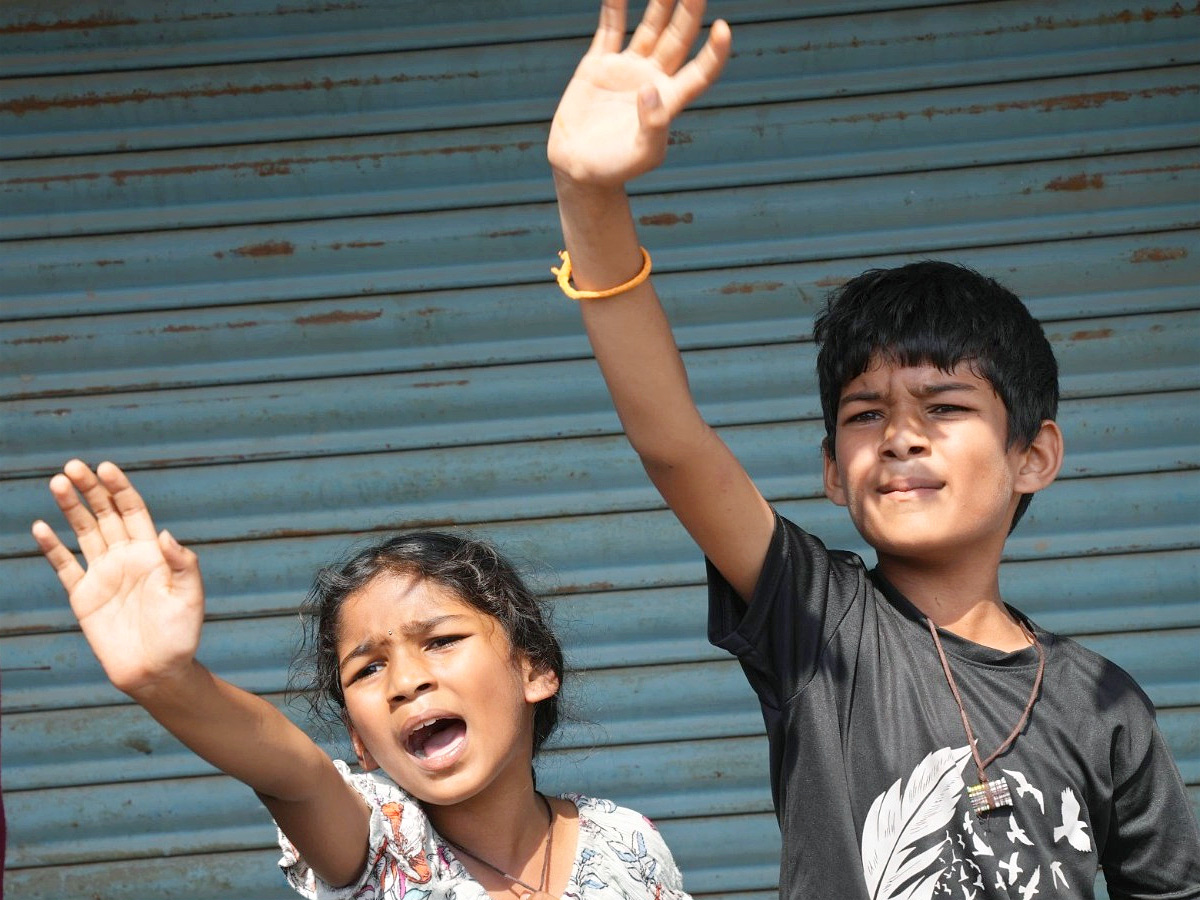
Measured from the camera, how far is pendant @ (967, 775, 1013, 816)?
81.9 inches

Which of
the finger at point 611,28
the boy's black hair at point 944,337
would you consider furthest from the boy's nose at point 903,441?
the finger at point 611,28

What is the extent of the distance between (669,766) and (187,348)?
1783 millimetres

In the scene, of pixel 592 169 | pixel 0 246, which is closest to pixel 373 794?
pixel 592 169

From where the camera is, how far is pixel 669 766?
4098 mm

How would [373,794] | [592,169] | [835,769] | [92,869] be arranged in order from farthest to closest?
1. [92,869]
2. [373,794]
3. [835,769]
4. [592,169]

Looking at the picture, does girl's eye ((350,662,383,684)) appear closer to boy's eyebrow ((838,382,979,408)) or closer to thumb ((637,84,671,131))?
boy's eyebrow ((838,382,979,408))

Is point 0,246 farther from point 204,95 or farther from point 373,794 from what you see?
point 373,794

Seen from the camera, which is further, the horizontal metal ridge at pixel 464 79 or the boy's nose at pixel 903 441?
the horizontal metal ridge at pixel 464 79

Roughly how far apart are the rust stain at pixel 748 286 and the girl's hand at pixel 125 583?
2453mm

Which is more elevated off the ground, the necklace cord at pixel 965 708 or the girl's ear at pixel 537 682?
the girl's ear at pixel 537 682

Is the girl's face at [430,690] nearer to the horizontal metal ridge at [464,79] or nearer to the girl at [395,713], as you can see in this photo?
the girl at [395,713]

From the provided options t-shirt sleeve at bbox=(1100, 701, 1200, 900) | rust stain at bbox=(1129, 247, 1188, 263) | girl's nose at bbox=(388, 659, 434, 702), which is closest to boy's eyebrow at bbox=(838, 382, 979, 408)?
t-shirt sleeve at bbox=(1100, 701, 1200, 900)

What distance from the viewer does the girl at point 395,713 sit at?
184 centimetres

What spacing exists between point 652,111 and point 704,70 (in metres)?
0.08
